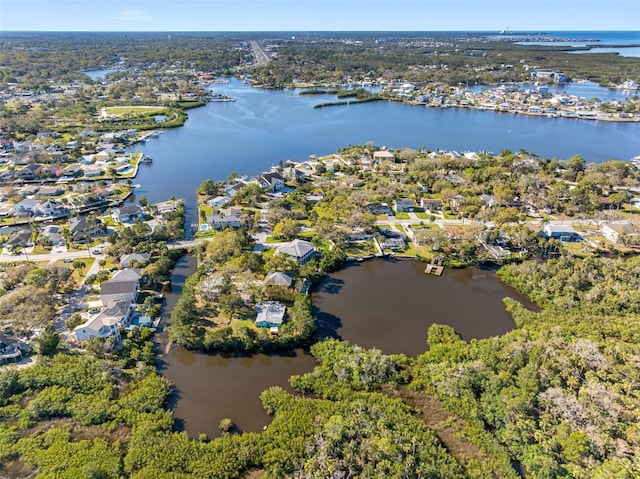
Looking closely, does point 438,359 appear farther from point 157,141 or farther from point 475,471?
point 157,141

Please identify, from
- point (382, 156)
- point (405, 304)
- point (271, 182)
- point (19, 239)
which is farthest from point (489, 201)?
→ point (19, 239)

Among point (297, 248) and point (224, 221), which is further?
point (224, 221)

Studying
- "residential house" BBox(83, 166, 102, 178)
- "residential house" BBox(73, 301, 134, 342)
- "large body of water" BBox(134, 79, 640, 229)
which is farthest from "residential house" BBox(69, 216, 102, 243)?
"residential house" BBox(83, 166, 102, 178)

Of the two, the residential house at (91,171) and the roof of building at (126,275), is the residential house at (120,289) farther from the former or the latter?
the residential house at (91,171)

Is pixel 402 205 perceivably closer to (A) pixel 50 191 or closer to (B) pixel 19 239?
(B) pixel 19 239

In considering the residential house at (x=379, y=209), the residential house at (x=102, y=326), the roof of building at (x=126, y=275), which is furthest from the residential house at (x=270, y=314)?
the residential house at (x=379, y=209)

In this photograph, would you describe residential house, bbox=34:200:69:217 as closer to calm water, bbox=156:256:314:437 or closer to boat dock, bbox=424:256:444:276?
calm water, bbox=156:256:314:437
